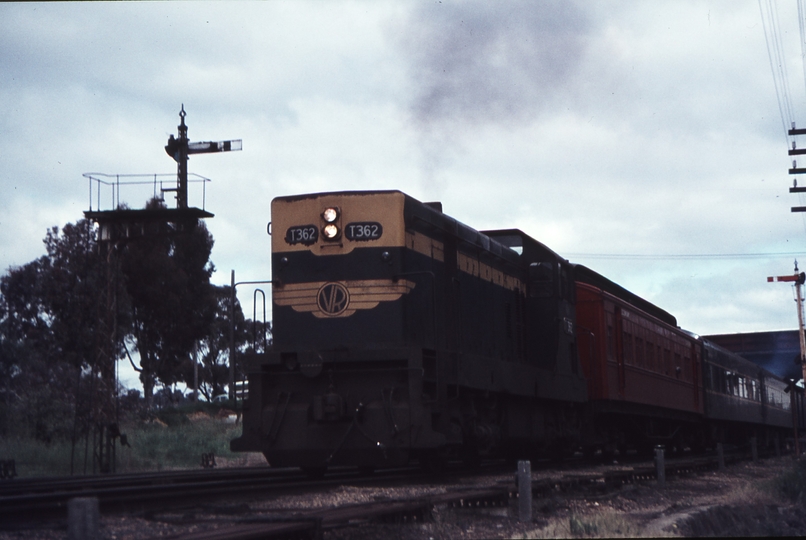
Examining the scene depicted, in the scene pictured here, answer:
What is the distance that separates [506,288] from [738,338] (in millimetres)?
42225

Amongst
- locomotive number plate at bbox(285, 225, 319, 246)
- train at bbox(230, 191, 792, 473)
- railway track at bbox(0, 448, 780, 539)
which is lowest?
railway track at bbox(0, 448, 780, 539)

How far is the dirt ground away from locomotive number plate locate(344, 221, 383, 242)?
303cm

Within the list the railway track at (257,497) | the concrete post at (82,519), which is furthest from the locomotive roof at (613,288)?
the concrete post at (82,519)

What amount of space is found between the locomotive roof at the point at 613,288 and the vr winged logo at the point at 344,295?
22.3 ft

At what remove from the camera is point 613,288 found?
2127 centimetres

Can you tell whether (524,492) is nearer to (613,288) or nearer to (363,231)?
(363,231)

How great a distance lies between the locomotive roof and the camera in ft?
60.5

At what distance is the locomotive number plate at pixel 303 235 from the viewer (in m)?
11.2

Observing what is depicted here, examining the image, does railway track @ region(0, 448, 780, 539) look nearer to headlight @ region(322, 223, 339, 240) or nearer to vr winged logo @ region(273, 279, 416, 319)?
vr winged logo @ region(273, 279, 416, 319)

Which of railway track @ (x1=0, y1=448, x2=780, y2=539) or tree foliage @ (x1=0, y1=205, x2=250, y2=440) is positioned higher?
tree foliage @ (x1=0, y1=205, x2=250, y2=440)

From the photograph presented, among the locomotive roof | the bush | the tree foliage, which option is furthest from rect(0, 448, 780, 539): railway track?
the tree foliage

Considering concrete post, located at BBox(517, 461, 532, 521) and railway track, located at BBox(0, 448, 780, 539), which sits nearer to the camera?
railway track, located at BBox(0, 448, 780, 539)

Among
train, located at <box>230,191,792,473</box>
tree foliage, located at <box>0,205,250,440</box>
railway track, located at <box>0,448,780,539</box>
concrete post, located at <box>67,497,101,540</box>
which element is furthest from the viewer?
tree foliage, located at <box>0,205,250,440</box>

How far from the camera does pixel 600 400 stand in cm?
1656
